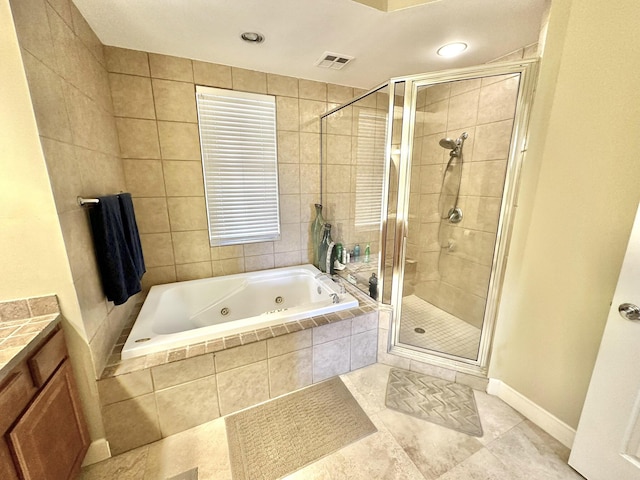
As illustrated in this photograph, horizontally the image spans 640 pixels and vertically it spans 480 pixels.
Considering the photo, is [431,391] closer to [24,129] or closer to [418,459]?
[418,459]

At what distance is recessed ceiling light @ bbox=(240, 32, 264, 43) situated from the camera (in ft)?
5.28

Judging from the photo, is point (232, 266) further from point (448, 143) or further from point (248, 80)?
point (448, 143)

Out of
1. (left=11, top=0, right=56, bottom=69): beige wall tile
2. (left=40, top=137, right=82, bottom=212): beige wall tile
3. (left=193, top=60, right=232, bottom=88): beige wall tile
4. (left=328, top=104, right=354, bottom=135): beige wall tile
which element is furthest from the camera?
(left=328, top=104, right=354, bottom=135): beige wall tile

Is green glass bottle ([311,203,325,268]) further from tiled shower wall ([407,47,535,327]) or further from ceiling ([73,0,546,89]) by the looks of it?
ceiling ([73,0,546,89])

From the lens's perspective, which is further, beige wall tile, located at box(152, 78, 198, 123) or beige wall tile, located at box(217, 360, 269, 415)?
beige wall tile, located at box(152, 78, 198, 123)

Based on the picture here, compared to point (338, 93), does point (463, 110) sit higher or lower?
lower

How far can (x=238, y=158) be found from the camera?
223cm

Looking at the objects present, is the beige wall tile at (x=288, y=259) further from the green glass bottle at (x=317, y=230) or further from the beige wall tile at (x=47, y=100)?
the beige wall tile at (x=47, y=100)

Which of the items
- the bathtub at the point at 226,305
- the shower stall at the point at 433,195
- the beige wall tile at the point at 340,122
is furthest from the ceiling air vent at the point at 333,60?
the bathtub at the point at 226,305

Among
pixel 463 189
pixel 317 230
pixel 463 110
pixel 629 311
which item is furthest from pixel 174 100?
pixel 629 311

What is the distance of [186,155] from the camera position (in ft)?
6.79

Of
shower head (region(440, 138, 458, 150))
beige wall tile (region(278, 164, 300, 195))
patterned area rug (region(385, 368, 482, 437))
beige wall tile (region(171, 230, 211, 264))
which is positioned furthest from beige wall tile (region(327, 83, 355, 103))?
patterned area rug (region(385, 368, 482, 437))

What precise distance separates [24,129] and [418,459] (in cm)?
227

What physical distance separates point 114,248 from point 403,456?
1901 mm
